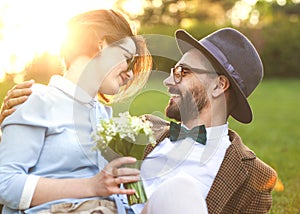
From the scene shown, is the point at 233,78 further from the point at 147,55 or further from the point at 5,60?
the point at 5,60

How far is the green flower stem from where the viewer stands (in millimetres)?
2504

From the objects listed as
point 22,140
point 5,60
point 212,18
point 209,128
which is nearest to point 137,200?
point 22,140

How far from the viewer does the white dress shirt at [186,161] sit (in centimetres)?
294

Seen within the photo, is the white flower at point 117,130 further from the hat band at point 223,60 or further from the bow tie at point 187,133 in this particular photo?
the hat band at point 223,60

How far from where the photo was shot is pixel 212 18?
34.0 m

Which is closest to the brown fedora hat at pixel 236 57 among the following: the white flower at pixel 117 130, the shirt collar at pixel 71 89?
the shirt collar at pixel 71 89

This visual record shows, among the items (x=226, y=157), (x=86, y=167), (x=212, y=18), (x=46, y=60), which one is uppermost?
(x=86, y=167)

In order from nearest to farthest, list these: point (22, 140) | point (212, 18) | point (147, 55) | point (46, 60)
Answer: point (22, 140) < point (147, 55) < point (46, 60) < point (212, 18)

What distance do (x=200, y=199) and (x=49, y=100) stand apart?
70 centimetres

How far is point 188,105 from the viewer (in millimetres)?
3137

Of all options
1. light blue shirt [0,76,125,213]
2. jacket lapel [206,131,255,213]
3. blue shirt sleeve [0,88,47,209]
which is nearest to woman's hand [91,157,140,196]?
light blue shirt [0,76,125,213]

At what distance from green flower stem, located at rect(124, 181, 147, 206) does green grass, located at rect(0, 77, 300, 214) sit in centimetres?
73

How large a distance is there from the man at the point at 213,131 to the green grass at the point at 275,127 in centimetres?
18

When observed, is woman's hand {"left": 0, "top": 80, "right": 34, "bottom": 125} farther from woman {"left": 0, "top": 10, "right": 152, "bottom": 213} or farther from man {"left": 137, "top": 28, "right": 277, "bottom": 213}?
man {"left": 137, "top": 28, "right": 277, "bottom": 213}
